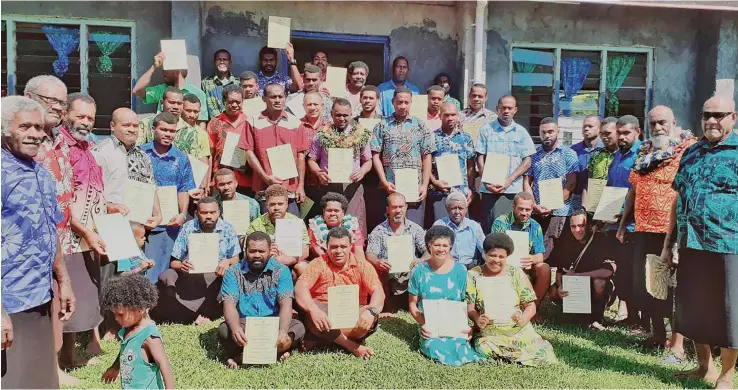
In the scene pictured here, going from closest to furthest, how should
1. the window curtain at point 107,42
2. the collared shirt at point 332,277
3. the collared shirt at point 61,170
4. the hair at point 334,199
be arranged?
the collared shirt at point 61,170, the collared shirt at point 332,277, the hair at point 334,199, the window curtain at point 107,42

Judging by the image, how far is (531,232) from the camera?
6059 millimetres

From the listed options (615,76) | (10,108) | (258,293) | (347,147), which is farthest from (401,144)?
(615,76)

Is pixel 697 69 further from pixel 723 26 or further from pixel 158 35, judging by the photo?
pixel 158 35

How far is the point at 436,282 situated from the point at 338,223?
1129 millimetres

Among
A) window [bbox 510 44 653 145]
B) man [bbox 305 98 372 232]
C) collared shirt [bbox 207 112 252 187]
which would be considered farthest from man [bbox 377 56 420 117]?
window [bbox 510 44 653 145]

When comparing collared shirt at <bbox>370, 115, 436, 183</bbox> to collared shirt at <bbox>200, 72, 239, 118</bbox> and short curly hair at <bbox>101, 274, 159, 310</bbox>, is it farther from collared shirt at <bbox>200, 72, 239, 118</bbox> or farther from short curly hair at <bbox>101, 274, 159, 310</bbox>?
short curly hair at <bbox>101, 274, 159, 310</bbox>

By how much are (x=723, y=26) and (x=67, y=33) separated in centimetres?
916

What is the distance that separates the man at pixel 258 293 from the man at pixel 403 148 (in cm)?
168

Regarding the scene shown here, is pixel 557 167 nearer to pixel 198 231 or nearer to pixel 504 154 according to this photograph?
pixel 504 154

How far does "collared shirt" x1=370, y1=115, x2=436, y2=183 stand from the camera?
6320 mm

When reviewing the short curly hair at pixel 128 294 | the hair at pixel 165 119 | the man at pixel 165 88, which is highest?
the man at pixel 165 88

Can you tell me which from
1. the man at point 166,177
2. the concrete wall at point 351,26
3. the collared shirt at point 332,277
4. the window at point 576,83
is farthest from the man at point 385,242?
the window at point 576,83

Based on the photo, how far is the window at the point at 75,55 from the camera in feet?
27.1

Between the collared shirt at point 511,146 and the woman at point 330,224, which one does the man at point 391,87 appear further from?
the woman at point 330,224
